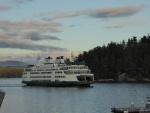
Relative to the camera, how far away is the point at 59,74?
175 meters

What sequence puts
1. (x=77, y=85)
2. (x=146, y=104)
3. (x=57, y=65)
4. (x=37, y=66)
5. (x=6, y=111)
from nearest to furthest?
(x=146, y=104), (x=6, y=111), (x=77, y=85), (x=57, y=65), (x=37, y=66)

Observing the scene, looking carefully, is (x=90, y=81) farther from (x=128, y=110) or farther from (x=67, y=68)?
(x=128, y=110)

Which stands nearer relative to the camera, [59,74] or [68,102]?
[68,102]

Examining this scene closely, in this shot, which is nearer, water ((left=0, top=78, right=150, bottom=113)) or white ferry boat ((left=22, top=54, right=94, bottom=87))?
water ((left=0, top=78, right=150, bottom=113))

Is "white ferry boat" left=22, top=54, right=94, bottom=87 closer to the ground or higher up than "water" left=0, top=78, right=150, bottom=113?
higher up

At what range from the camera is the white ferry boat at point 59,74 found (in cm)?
16938

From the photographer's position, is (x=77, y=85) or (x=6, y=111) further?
(x=77, y=85)

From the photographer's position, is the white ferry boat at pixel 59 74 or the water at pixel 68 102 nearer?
the water at pixel 68 102

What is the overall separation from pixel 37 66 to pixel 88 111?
407 feet

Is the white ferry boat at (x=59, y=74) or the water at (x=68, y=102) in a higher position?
the white ferry boat at (x=59, y=74)

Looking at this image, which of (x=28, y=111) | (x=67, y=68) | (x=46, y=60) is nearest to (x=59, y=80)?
(x=67, y=68)

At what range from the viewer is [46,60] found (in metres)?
194

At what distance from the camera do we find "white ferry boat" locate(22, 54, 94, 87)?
169 m

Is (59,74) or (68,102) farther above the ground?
(59,74)
